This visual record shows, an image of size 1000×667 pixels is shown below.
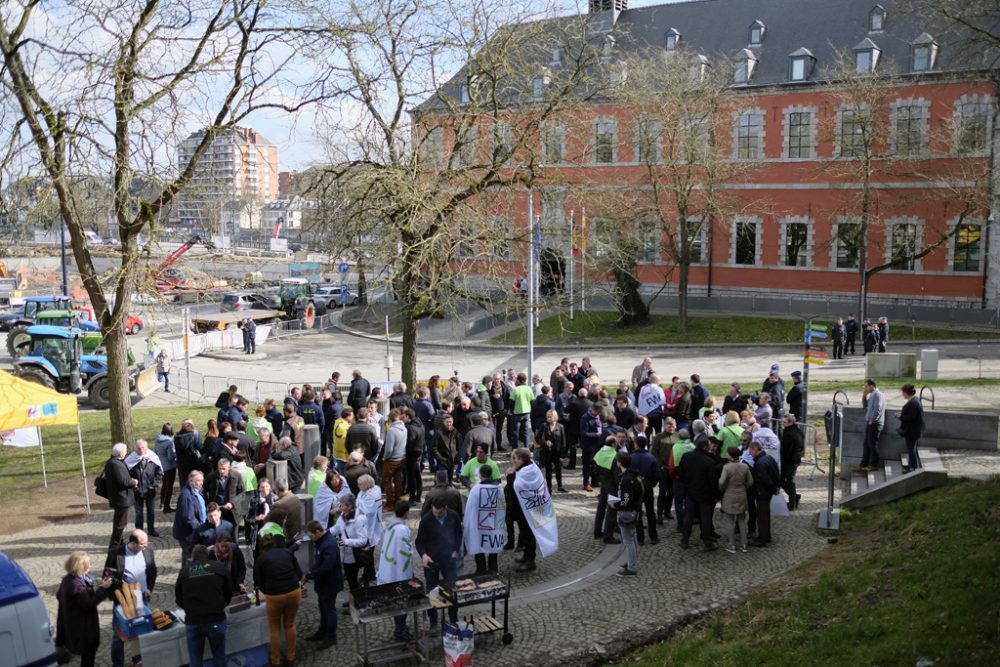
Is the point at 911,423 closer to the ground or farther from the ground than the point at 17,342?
farther from the ground

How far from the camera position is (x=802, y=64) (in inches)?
1764

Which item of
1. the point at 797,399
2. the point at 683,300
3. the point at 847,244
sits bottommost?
the point at 797,399

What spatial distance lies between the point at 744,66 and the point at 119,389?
38167 mm

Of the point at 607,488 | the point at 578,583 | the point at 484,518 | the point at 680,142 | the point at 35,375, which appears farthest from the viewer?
the point at 680,142

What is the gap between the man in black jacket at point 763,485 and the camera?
12.6 m

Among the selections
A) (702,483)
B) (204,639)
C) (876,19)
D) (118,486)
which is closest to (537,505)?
(702,483)

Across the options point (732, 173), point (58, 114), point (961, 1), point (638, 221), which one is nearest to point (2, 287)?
point (638, 221)

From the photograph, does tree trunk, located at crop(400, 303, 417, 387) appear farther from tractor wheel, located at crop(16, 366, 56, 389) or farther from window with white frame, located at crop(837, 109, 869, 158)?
window with white frame, located at crop(837, 109, 869, 158)

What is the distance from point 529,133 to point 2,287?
50.4 metres

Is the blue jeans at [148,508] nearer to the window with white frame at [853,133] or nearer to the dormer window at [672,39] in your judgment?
the window with white frame at [853,133]

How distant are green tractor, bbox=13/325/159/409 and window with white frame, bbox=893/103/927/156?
32520 millimetres

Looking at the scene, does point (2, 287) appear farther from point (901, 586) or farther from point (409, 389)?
point (901, 586)

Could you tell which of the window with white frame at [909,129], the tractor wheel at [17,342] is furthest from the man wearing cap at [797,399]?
the tractor wheel at [17,342]

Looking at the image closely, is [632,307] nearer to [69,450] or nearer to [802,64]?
[802,64]
